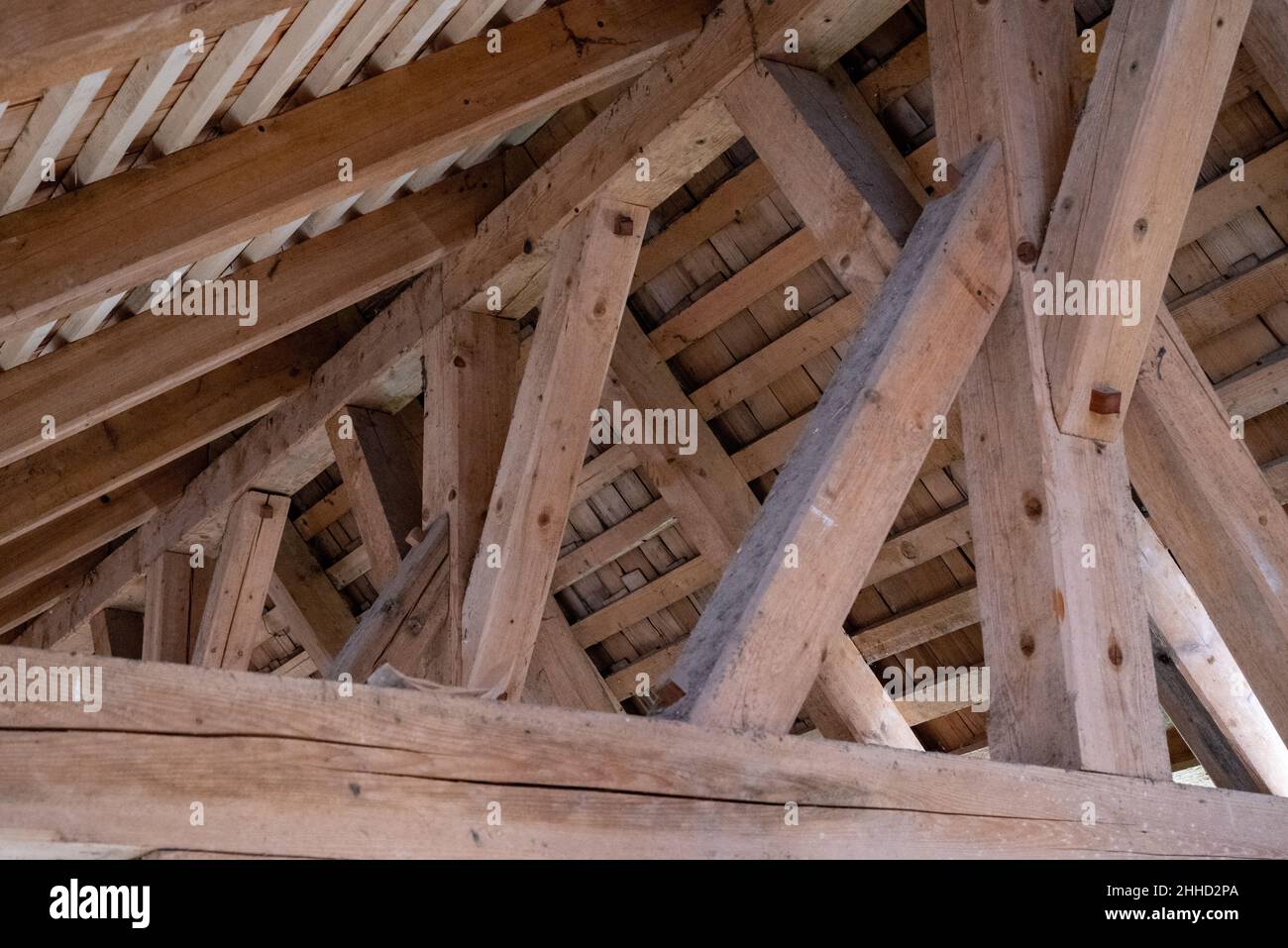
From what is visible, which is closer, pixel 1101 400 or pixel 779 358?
pixel 1101 400

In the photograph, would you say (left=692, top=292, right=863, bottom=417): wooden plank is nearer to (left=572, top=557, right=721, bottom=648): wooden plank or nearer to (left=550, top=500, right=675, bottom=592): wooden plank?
(left=550, top=500, right=675, bottom=592): wooden plank

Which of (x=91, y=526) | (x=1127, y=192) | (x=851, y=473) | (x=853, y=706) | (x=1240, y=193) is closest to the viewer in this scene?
(x=851, y=473)

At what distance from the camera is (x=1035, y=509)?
7.22ft

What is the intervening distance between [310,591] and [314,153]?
109 inches

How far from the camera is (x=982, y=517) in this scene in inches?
89.8

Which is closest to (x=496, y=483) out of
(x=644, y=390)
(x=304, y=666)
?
(x=644, y=390)

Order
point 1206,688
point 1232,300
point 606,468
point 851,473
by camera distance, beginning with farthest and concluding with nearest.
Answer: point 606,468 → point 1232,300 → point 1206,688 → point 851,473

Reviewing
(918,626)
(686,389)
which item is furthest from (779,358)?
(918,626)

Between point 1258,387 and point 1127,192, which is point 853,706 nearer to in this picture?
point 1258,387

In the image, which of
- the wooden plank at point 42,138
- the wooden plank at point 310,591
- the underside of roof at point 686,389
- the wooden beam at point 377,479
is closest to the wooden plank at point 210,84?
the underside of roof at point 686,389

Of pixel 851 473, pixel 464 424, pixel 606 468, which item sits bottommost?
pixel 851 473

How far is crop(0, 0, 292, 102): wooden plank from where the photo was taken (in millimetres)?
1553
